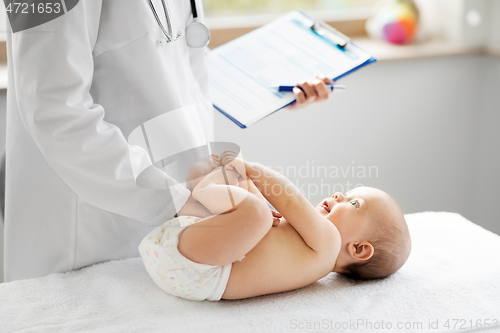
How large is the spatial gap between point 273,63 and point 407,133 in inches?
36.7

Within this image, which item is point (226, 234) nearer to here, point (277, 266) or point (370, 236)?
point (277, 266)

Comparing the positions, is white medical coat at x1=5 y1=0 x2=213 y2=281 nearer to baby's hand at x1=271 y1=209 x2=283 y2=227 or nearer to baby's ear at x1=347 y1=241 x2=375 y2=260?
baby's hand at x1=271 y1=209 x2=283 y2=227

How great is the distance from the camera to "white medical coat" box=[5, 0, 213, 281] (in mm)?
781

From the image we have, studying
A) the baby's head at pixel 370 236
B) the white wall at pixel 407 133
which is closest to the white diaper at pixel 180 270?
the baby's head at pixel 370 236

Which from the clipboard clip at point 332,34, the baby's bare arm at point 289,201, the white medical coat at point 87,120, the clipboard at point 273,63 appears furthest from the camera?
the clipboard clip at point 332,34

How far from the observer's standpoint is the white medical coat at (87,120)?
2.56 feet

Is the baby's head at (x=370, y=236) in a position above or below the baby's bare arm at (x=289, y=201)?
below

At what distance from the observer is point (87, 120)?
811 millimetres

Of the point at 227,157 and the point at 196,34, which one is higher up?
the point at 196,34

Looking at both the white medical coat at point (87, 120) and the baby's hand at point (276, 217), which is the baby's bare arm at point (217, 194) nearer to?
the white medical coat at point (87, 120)

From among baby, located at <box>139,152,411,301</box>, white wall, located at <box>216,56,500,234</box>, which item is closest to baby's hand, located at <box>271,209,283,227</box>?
baby, located at <box>139,152,411,301</box>

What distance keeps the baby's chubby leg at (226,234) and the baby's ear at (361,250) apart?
0.27 m

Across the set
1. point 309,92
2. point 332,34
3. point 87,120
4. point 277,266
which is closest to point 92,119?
point 87,120

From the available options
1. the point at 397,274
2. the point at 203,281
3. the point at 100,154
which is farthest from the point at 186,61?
the point at 397,274
